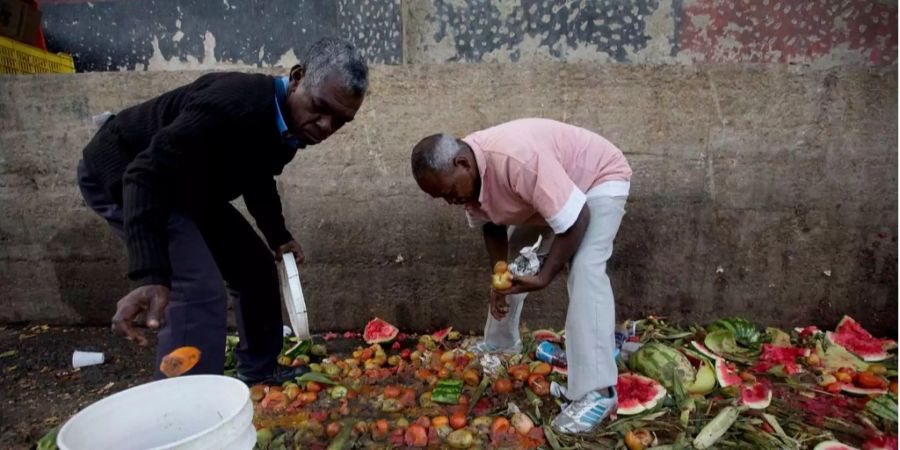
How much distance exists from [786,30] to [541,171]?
10.5 ft

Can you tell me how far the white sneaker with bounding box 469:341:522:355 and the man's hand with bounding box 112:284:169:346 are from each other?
2069mm

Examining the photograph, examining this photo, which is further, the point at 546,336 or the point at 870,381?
the point at 546,336

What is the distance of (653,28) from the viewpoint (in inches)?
178

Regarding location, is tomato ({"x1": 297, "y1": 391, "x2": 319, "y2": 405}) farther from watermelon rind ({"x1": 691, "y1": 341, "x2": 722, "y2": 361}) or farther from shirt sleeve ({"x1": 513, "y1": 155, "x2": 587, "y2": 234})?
watermelon rind ({"x1": 691, "y1": 341, "x2": 722, "y2": 361})

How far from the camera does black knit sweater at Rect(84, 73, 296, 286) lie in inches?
81.7

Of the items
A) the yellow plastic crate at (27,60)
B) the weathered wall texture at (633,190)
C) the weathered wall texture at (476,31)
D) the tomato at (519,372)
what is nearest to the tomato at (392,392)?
the tomato at (519,372)

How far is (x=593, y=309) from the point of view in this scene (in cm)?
266

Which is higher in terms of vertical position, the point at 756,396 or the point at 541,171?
the point at 541,171

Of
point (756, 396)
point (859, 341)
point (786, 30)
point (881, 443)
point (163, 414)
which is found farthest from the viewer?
point (786, 30)

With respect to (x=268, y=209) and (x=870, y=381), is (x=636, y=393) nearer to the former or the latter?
(x=870, y=381)

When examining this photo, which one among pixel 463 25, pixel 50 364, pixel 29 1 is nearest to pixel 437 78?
pixel 463 25

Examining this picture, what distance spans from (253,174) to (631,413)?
2.33 metres

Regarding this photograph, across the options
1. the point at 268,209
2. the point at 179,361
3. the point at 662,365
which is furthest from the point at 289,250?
the point at 662,365

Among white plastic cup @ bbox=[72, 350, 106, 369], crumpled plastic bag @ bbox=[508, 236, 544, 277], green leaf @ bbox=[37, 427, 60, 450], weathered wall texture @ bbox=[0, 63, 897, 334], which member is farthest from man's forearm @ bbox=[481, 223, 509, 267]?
white plastic cup @ bbox=[72, 350, 106, 369]
